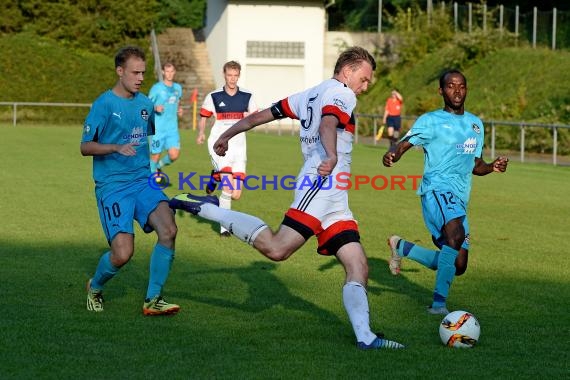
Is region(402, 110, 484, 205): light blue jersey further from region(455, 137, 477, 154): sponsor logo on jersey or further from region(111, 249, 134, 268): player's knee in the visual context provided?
region(111, 249, 134, 268): player's knee

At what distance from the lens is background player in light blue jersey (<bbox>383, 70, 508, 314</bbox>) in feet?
29.7

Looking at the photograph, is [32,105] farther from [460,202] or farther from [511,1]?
[460,202]

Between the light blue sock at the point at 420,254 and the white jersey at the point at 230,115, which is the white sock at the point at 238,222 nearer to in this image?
the light blue sock at the point at 420,254

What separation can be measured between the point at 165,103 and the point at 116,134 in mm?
10573

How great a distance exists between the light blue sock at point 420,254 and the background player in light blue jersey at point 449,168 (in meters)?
0.21

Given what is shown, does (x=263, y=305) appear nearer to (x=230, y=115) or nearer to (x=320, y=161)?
(x=320, y=161)

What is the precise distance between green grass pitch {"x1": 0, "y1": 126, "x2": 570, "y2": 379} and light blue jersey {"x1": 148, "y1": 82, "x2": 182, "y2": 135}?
2.51 meters

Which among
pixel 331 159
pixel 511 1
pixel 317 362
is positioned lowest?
pixel 317 362

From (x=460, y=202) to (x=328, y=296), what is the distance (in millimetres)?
1440

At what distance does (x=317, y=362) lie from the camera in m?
7.13

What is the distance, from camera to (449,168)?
30.7 ft

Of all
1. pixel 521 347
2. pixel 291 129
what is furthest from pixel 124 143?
pixel 291 129

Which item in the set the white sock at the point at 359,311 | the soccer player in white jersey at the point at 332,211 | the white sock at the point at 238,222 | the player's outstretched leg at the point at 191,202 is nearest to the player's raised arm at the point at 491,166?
the soccer player in white jersey at the point at 332,211

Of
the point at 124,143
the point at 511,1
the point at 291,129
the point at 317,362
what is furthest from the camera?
the point at 511,1
